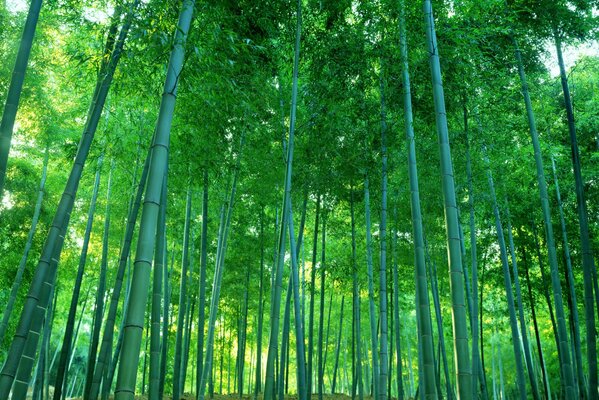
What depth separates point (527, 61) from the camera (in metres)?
6.55

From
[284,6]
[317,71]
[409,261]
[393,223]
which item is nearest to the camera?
[284,6]

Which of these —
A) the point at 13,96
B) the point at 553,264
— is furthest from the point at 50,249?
the point at 553,264

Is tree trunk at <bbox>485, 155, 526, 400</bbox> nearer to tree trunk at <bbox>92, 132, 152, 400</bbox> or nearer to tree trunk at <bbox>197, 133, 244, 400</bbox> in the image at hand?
tree trunk at <bbox>197, 133, 244, 400</bbox>

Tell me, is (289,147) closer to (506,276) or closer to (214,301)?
(214,301)

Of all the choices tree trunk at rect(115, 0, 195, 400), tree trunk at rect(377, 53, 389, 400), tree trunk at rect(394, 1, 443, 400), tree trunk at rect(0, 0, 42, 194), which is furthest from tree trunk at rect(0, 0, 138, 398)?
tree trunk at rect(377, 53, 389, 400)

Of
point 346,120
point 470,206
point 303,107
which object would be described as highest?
point 303,107

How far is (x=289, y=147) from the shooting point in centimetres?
508

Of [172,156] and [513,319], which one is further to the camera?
[513,319]

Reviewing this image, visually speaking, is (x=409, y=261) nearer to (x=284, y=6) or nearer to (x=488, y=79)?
(x=488, y=79)

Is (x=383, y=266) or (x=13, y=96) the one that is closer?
(x=13, y=96)

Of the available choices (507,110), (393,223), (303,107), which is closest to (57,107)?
(303,107)

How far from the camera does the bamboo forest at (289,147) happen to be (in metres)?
3.55

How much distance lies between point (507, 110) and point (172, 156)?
4.24 meters

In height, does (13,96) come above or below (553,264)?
above
